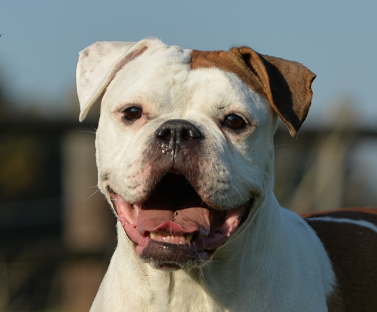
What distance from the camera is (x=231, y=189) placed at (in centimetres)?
294

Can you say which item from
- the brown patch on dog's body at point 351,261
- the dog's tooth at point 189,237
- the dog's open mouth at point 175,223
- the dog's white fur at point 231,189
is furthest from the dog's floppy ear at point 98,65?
the brown patch on dog's body at point 351,261

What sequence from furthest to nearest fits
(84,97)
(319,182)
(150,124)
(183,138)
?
(319,182) → (84,97) → (150,124) → (183,138)

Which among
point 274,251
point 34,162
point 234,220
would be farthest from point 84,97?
point 34,162

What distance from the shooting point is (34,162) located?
29.2 feet

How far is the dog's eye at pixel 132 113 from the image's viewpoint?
3.19 metres

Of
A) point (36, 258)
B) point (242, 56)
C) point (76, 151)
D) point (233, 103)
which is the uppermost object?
point (242, 56)

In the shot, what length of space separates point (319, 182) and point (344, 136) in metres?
0.81

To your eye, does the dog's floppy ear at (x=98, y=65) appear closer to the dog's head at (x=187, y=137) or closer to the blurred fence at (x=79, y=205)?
the dog's head at (x=187, y=137)

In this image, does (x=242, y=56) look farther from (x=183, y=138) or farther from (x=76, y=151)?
(x=76, y=151)

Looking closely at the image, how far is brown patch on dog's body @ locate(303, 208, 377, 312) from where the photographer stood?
12.3ft

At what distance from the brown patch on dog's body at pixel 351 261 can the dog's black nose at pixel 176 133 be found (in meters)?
1.58

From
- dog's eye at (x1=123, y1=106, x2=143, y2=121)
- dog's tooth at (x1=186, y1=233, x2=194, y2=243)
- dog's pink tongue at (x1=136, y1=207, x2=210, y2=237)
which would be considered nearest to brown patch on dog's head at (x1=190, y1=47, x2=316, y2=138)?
dog's eye at (x1=123, y1=106, x2=143, y2=121)

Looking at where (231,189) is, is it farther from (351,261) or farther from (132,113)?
(351,261)

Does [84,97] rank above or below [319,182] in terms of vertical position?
above
